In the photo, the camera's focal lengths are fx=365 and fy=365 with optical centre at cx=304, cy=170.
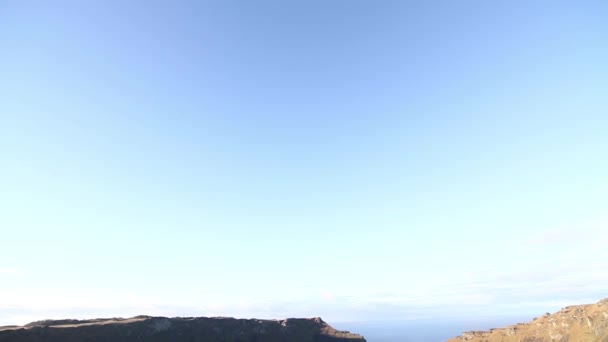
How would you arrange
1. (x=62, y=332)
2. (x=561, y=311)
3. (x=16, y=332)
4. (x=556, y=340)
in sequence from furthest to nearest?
(x=561, y=311)
(x=556, y=340)
(x=62, y=332)
(x=16, y=332)

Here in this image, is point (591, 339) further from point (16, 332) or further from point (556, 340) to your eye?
point (16, 332)

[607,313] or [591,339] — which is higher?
[607,313]

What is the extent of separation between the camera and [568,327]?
167250 mm

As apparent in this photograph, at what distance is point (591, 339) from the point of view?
486ft

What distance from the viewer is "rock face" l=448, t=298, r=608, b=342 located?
152 meters

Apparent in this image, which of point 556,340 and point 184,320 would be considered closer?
point 556,340

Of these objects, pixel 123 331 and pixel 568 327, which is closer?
pixel 123 331

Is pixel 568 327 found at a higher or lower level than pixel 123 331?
higher

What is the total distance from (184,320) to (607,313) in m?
196

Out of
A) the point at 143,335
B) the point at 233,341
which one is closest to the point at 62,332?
the point at 143,335

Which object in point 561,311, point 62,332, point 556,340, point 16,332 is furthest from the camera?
point 561,311

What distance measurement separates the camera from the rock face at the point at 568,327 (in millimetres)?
151875

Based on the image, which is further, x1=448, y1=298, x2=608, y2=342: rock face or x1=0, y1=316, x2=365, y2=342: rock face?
x1=448, y1=298, x2=608, y2=342: rock face

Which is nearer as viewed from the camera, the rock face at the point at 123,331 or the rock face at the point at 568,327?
the rock face at the point at 123,331
